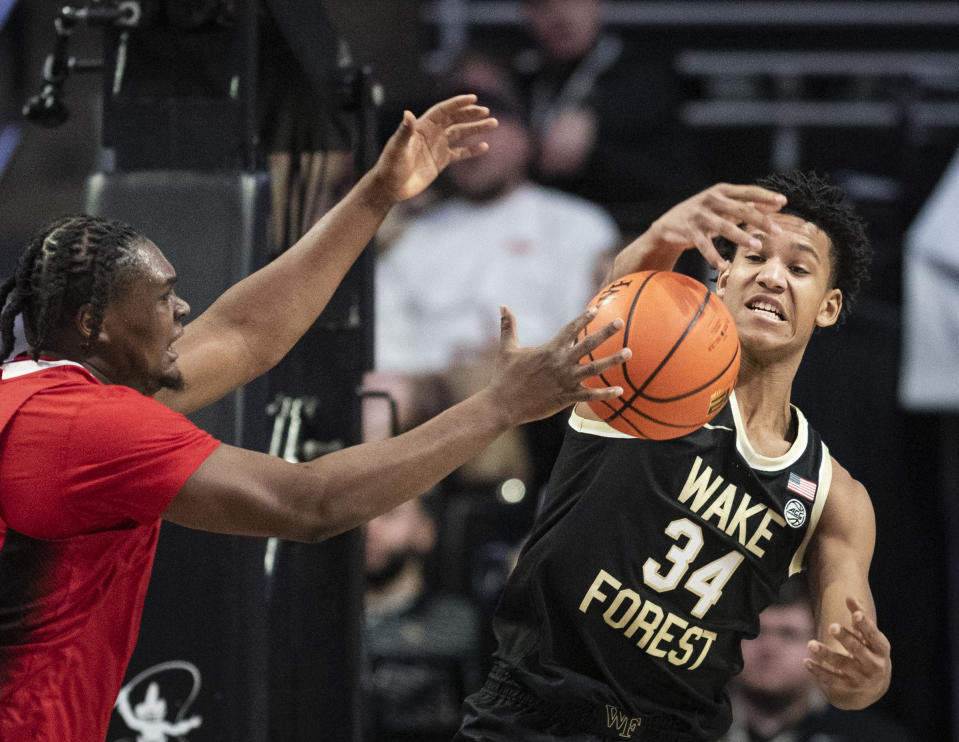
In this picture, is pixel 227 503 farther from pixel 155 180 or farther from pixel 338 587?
pixel 338 587

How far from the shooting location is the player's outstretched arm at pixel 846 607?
2.50m

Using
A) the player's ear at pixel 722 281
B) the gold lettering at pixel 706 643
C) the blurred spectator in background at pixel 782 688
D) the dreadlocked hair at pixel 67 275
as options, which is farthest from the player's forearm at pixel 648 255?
the blurred spectator in background at pixel 782 688

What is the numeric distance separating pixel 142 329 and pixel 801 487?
1525 mm

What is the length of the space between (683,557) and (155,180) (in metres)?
1.62

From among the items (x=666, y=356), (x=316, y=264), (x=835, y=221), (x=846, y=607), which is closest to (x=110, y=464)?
(x=316, y=264)

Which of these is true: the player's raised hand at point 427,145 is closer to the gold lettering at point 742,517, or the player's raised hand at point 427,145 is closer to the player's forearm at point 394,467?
the player's forearm at point 394,467

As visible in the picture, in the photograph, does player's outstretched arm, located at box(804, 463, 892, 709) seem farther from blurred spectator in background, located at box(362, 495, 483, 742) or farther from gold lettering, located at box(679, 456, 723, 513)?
blurred spectator in background, located at box(362, 495, 483, 742)

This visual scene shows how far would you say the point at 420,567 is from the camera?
5.65 metres

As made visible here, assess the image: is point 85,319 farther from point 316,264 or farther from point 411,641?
point 411,641

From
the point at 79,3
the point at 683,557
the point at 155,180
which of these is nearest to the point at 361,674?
the point at 683,557

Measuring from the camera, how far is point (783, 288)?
278cm

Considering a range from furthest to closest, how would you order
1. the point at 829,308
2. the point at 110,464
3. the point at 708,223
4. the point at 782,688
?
the point at 782,688 < the point at 829,308 < the point at 708,223 < the point at 110,464

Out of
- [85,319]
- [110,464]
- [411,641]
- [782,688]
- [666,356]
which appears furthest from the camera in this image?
[411,641]

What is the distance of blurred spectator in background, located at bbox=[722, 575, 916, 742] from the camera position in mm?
5148
